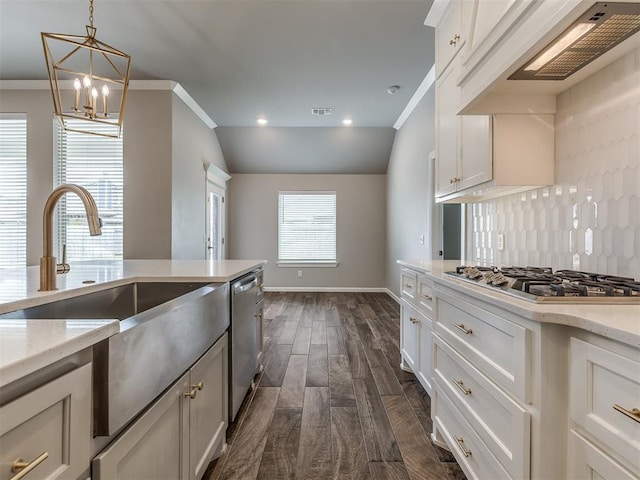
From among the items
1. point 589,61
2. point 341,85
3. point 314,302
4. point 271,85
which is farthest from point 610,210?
point 314,302

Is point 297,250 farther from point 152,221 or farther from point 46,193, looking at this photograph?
point 46,193

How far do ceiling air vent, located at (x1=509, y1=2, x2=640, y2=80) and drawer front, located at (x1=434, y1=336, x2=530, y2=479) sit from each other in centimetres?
125

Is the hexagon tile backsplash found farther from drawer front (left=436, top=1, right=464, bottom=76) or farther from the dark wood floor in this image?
the dark wood floor

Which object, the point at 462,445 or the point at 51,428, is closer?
the point at 51,428

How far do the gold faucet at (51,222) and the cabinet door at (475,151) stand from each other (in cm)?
184

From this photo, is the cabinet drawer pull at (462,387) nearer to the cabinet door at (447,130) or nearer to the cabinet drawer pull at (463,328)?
the cabinet drawer pull at (463,328)

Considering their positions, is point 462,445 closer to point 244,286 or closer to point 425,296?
point 425,296

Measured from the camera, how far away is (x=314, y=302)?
5.74 meters

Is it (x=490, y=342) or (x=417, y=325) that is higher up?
(x=490, y=342)

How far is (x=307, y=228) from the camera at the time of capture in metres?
6.87

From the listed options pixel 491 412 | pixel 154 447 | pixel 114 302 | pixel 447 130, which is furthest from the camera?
pixel 447 130

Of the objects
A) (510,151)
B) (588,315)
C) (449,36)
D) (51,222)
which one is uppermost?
(449,36)

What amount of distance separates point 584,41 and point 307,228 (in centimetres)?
A: 582

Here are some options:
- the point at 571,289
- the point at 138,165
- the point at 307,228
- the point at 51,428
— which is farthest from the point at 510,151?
the point at 307,228
